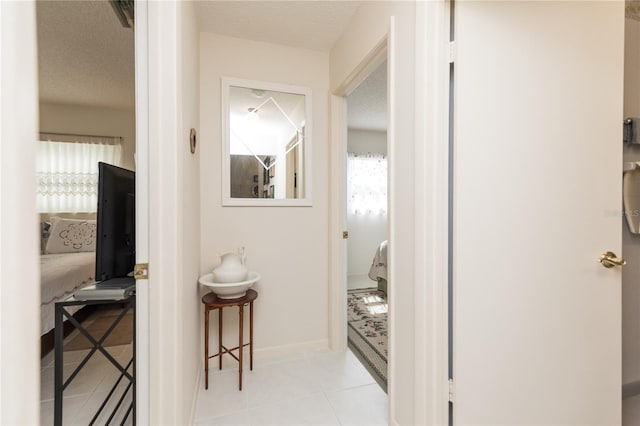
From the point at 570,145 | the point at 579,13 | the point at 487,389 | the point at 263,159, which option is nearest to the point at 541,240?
the point at 570,145

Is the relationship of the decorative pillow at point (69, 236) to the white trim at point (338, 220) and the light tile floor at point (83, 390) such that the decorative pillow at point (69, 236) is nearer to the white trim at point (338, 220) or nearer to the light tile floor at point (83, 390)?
the light tile floor at point (83, 390)

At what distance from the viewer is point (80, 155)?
4.00 meters

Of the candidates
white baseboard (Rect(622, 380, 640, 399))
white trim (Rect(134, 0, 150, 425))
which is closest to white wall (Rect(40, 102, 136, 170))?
white trim (Rect(134, 0, 150, 425))

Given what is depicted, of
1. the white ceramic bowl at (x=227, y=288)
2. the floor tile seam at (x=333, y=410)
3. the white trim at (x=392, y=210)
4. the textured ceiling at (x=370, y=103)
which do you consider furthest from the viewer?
→ the textured ceiling at (x=370, y=103)

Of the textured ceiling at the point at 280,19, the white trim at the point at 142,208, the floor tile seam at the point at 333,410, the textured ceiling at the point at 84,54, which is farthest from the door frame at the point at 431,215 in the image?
the textured ceiling at the point at 84,54

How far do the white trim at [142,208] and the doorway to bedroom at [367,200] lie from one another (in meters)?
2.27

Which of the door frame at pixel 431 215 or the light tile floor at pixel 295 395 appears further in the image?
the light tile floor at pixel 295 395

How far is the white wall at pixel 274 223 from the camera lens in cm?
215

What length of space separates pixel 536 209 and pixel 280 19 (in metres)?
2.01

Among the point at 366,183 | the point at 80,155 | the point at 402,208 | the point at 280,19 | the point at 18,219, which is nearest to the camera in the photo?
the point at 18,219

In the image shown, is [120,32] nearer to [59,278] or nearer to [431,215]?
[59,278]

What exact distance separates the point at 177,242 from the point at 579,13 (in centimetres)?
204

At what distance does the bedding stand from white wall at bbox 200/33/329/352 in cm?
118

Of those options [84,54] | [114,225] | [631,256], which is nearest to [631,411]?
[631,256]
